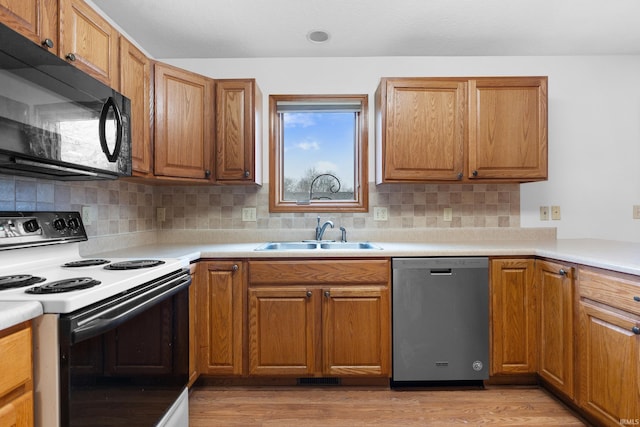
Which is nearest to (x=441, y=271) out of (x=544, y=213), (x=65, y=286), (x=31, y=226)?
(x=544, y=213)

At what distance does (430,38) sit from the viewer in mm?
2312

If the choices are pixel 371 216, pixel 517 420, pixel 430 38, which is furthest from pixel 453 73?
pixel 517 420

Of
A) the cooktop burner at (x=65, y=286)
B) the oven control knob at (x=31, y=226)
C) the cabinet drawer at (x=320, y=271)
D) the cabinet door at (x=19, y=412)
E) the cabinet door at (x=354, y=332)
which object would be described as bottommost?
the cabinet door at (x=354, y=332)

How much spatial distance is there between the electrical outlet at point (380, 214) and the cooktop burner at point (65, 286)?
1.90 m

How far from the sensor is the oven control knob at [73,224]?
1566 mm

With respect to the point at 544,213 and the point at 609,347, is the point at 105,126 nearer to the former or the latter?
the point at 609,347

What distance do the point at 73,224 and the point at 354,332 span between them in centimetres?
158

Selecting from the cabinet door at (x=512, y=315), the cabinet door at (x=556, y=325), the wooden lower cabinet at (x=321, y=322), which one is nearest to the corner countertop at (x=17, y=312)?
the wooden lower cabinet at (x=321, y=322)

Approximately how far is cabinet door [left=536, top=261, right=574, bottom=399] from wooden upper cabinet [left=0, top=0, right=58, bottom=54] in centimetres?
254

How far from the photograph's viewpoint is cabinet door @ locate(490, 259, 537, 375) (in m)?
1.93

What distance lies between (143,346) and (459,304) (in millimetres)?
1629

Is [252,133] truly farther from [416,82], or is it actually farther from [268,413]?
[268,413]

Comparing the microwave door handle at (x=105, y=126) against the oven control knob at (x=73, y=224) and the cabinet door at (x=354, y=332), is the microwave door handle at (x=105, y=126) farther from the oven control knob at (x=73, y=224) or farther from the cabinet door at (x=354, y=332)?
the cabinet door at (x=354, y=332)

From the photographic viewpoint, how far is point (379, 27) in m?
2.18
